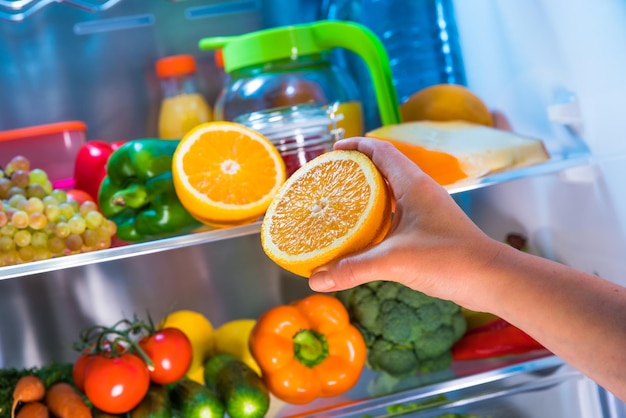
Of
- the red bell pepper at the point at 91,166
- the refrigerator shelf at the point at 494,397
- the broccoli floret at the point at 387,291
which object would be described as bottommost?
the refrigerator shelf at the point at 494,397

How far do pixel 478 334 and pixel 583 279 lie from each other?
25.3 inches

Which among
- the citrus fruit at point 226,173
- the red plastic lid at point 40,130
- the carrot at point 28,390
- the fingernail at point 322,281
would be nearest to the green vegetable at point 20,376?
the carrot at point 28,390

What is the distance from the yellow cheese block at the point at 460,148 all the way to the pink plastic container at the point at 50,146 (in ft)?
1.88

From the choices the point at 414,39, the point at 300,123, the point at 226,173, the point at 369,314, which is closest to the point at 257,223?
the point at 226,173

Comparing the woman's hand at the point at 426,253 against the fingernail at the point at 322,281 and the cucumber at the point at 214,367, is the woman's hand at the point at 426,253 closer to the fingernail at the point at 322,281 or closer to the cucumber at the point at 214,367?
the fingernail at the point at 322,281

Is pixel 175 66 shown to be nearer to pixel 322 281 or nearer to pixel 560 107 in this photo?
pixel 560 107

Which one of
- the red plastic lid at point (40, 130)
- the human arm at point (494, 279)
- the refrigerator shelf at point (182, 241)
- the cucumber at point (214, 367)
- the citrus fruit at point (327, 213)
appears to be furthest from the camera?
the red plastic lid at point (40, 130)

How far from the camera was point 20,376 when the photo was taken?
45.1 inches

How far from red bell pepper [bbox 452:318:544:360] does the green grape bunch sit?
641 mm

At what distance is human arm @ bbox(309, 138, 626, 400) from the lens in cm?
69

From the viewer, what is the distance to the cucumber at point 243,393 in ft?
3.76

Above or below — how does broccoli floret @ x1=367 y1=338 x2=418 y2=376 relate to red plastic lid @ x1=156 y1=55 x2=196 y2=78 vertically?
below

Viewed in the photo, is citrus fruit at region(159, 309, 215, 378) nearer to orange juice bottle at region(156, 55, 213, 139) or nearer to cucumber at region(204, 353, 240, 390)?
cucumber at region(204, 353, 240, 390)

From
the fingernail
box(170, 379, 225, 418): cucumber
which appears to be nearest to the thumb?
the fingernail
